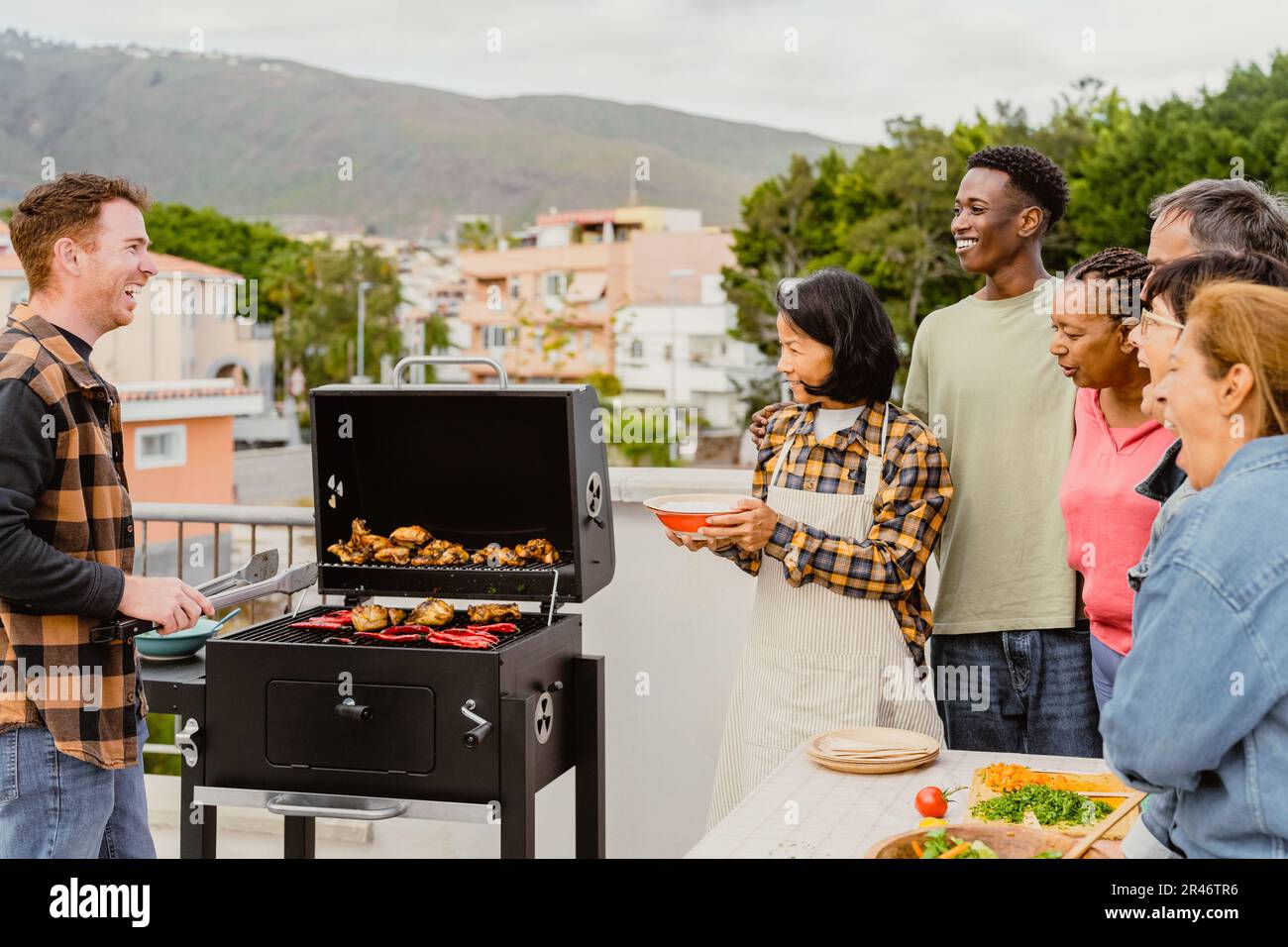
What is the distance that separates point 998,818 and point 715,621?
177 cm

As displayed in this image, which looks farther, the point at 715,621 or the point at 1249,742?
the point at 715,621

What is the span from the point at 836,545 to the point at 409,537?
41.7 inches

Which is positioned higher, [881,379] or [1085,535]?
[881,379]

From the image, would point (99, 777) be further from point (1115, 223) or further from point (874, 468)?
point (1115, 223)

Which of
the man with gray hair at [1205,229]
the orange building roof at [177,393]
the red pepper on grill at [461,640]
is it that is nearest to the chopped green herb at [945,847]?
the man with gray hair at [1205,229]

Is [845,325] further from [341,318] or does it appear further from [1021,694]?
[341,318]

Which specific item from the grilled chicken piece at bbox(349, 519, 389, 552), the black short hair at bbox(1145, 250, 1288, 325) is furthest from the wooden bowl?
the grilled chicken piece at bbox(349, 519, 389, 552)

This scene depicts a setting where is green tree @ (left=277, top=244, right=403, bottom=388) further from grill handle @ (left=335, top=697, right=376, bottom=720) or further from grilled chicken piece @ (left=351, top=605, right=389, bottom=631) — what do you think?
grill handle @ (left=335, top=697, right=376, bottom=720)

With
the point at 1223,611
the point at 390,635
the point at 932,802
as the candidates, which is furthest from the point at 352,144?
the point at 1223,611

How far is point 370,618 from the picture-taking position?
2654 millimetres

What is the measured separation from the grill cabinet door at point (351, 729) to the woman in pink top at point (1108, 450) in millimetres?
1329

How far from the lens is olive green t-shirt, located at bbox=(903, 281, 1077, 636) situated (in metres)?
2.58

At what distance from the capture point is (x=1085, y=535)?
2.29 m

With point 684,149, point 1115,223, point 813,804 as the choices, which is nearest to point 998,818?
point 813,804
